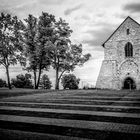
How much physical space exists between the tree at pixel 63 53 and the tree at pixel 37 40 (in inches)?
51.7

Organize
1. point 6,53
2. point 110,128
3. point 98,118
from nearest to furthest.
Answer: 1. point 110,128
2. point 98,118
3. point 6,53

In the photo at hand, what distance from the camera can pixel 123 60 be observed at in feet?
95.6

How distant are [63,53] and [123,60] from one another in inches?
423

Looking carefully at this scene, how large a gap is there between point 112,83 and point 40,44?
48.6 ft

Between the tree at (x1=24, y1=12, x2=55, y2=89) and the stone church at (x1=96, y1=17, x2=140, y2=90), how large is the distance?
10.9 meters

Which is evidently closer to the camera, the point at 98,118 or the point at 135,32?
the point at 98,118

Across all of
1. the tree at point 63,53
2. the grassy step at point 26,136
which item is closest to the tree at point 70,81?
the tree at point 63,53

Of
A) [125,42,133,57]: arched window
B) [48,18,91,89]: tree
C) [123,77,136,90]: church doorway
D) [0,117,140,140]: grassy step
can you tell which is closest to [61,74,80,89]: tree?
[48,18,91,89]: tree

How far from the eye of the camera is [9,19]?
27.6m

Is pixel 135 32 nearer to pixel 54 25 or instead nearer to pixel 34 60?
pixel 54 25

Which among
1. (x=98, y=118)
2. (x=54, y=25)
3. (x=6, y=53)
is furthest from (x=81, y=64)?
(x=98, y=118)

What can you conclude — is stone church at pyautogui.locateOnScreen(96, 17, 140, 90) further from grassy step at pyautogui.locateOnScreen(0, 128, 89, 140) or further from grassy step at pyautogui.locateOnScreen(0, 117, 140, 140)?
grassy step at pyautogui.locateOnScreen(0, 128, 89, 140)

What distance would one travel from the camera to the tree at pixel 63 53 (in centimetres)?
3045

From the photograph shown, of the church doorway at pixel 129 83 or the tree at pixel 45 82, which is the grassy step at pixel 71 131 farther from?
the tree at pixel 45 82
